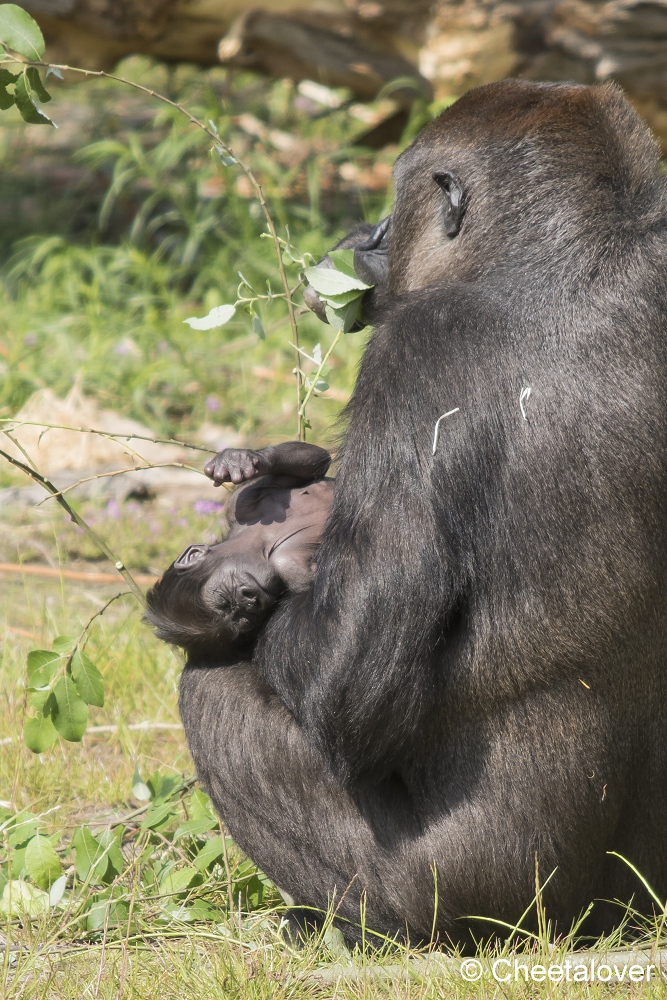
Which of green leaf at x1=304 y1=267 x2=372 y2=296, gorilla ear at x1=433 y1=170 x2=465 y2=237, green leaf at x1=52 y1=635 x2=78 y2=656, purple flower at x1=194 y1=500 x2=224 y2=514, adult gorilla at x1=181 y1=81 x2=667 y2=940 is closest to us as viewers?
adult gorilla at x1=181 y1=81 x2=667 y2=940

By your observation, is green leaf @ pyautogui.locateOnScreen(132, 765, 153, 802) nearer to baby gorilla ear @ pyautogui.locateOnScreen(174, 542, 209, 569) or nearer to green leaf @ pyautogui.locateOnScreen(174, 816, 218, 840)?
green leaf @ pyautogui.locateOnScreen(174, 816, 218, 840)

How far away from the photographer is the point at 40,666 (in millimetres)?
2945

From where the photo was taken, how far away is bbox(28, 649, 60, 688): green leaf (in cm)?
292

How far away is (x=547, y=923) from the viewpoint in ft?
8.55

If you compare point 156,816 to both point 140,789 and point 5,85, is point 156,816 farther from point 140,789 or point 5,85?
point 5,85

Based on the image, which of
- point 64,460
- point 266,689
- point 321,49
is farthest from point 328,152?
point 266,689

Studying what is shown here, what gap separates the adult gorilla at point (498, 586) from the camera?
2369 millimetres

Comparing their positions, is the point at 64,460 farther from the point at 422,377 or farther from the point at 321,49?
the point at 422,377

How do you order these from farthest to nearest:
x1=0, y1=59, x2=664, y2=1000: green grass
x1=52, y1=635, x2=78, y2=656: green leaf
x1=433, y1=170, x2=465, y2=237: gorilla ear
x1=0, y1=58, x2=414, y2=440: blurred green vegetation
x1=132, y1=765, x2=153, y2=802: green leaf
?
x1=0, y1=58, x2=414, y2=440: blurred green vegetation, x1=132, y1=765, x2=153, y2=802: green leaf, x1=52, y1=635, x2=78, y2=656: green leaf, x1=433, y1=170, x2=465, y2=237: gorilla ear, x1=0, y1=59, x2=664, y2=1000: green grass

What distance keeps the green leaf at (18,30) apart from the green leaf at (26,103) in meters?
0.17

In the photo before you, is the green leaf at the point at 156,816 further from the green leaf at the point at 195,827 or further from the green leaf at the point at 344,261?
the green leaf at the point at 344,261

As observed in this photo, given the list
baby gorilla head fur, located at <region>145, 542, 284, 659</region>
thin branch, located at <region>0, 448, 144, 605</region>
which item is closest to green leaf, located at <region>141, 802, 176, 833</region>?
baby gorilla head fur, located at <region>145, 542, 284, 659</region>

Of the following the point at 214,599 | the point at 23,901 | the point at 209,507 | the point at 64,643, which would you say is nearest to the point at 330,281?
the point at 214,599

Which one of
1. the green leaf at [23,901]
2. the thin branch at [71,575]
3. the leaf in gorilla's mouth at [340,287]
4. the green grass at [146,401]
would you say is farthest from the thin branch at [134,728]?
the leaf in gorilla's mouth at [340,287]
